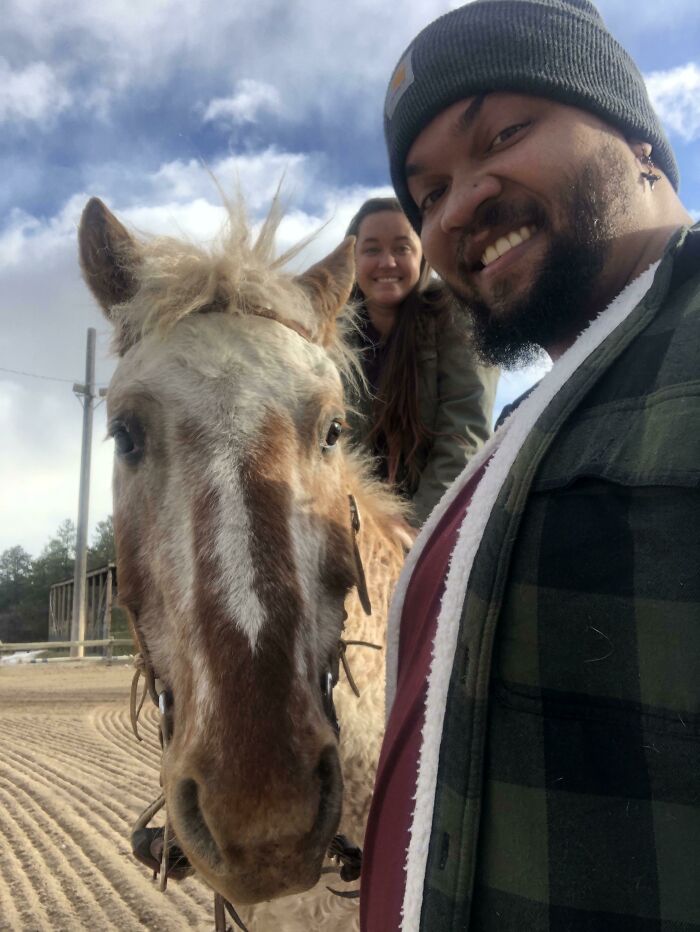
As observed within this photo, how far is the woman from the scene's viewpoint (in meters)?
3.30

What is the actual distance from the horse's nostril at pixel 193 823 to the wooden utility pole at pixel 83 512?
20938 mm

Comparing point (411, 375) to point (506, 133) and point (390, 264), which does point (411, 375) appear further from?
point (506, 133)

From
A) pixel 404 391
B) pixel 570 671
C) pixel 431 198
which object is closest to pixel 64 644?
pixel 404 391

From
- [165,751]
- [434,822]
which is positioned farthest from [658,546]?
[165,751]

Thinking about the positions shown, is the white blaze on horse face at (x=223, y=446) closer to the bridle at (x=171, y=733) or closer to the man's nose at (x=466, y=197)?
the bridle at (x=171, y=733)

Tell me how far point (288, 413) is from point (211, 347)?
336 millimetres

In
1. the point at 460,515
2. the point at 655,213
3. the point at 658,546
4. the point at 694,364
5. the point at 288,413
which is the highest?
the point at 655,213

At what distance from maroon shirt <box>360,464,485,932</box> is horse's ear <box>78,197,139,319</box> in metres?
1.61

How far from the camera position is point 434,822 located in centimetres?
97

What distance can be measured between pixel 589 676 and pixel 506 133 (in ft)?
4.52

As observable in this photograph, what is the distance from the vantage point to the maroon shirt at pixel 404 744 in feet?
3.74

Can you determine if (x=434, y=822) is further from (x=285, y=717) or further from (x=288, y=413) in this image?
(x=288, y=413)

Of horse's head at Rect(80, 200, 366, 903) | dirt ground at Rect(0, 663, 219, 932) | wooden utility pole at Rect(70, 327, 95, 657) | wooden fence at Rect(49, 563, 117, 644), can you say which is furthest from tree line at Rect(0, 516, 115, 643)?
horse's head at Rect(80, 200, 366, 903)

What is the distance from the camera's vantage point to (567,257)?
4.91 ft
